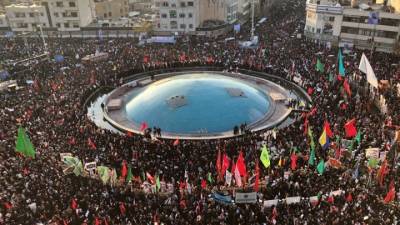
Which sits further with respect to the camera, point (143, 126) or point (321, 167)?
point (143, 126)

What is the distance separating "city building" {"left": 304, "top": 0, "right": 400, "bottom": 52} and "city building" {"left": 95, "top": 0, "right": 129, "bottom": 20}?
44.9m

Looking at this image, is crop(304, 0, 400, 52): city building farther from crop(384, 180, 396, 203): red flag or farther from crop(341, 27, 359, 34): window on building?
crop(384, 180, 396, 203): red flag

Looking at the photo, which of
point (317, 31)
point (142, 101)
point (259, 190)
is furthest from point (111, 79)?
point (317, 31)

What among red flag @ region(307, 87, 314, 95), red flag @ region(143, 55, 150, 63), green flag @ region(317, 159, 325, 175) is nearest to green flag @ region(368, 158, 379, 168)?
green flag @ region(317, 159, 325, 175)

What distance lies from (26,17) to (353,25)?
206 feet

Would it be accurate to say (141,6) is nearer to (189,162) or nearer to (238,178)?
(189,162)

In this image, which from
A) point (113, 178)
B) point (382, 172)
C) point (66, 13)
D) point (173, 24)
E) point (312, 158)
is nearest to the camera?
point (382, 172)

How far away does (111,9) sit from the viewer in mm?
87500

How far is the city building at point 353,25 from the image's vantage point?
57.3 metres

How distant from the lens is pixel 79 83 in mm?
45500

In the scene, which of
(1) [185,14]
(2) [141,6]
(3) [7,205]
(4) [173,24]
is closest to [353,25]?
(1) [185,14]

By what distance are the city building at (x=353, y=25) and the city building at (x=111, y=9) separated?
44.9 metres

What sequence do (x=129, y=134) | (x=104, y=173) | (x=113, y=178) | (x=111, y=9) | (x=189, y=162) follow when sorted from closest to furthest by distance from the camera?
(x=104, y=173), (x=113, y=178), (x=189, y=162), (x=129, y=134), (x=111, y=9)

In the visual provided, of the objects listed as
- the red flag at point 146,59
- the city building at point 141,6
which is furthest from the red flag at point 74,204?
the city building at point 141,6
